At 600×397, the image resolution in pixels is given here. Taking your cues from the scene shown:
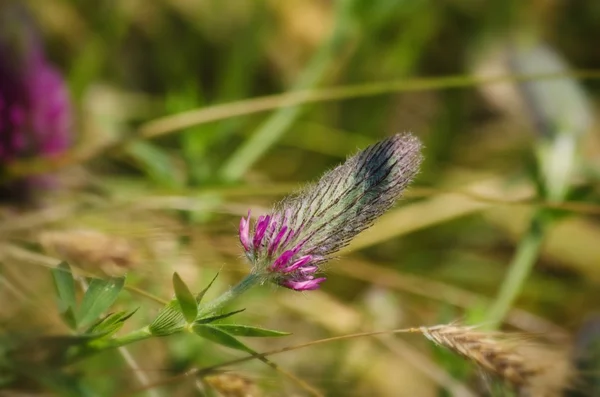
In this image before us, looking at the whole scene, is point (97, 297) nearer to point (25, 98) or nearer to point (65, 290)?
point (65, 290)

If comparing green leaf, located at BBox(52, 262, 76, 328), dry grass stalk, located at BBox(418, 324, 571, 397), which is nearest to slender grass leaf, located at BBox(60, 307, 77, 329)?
green leaf, located at BBox(52, 262, 76, 328)

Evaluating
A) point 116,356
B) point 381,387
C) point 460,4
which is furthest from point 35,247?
point 460,4

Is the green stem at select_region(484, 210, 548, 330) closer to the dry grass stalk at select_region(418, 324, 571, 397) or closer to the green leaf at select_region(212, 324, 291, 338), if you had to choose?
the dry grass stalk at select_region(418, 324, 571, 397)

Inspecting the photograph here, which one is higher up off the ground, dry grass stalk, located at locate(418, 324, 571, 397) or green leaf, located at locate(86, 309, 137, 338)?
dry grass stalk, located at locate(418, 324, 571, 397)

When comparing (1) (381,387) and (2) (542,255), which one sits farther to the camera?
(2) (542,255)

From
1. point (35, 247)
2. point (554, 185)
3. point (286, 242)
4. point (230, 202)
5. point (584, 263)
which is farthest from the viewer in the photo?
point (584, 263)

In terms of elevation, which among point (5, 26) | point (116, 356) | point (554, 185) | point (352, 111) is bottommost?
point (116, 356)

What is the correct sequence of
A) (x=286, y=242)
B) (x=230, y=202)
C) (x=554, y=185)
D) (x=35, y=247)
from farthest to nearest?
(x=230, y=202) → (x=554, y=185) → (x=35, y=247) → (x=286, y=242)

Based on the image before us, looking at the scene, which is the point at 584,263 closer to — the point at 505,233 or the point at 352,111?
the point at 505,233
